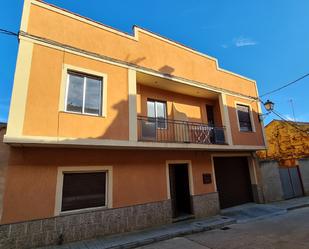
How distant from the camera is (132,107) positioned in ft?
25.3

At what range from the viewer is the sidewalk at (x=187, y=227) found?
19.9 feet

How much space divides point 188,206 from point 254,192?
499cm

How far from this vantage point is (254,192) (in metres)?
11.7

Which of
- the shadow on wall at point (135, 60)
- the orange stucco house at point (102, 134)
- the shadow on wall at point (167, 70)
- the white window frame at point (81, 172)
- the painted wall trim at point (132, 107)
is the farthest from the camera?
the shadow on wall at point (167, 70)

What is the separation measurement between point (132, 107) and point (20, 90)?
370 cm

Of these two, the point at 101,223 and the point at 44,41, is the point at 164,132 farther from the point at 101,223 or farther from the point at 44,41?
the point at 44,41

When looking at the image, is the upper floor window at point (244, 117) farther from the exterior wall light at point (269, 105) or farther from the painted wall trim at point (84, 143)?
the painted wall trim at point (84, 143)

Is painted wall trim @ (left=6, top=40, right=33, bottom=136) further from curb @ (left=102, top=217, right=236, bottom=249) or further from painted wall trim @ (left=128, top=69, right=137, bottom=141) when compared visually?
curb @ (left=102, top=217, right=236, bottom=249)

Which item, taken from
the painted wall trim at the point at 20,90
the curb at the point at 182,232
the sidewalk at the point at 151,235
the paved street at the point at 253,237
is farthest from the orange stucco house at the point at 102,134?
the paved street at the point at 253,237

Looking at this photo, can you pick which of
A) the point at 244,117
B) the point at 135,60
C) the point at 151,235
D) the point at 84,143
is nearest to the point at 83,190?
the point at 84,143

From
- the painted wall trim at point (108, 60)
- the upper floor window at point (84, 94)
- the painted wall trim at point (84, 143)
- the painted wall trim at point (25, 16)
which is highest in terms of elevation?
the painted wall trim at point (25, 16)

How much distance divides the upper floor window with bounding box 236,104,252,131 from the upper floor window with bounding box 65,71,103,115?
8.30 metres

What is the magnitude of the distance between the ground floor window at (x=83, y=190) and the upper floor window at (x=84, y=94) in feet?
7.59

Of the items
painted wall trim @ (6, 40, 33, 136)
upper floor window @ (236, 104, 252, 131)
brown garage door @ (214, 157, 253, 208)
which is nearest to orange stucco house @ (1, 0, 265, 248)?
painted wall trim @ (6, 40, 33, 136)
